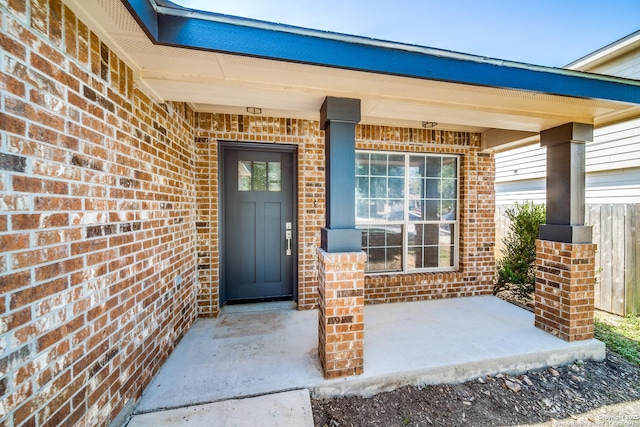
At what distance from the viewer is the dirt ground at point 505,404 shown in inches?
75.5

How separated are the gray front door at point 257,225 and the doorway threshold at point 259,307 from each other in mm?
86

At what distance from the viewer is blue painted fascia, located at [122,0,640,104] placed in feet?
4.98

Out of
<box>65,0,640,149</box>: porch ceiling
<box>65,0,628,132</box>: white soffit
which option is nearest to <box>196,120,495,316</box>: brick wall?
<box>65,0,640,149</box>: porch ceiling

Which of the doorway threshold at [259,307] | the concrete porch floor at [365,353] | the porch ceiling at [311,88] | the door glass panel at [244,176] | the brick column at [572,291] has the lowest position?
the concrete porch floor at [365,353]

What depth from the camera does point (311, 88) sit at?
2.09m

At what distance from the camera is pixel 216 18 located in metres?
1.54

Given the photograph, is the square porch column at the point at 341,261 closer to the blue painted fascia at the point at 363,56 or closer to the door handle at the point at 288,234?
the blue painted fascia at the point at 363,56

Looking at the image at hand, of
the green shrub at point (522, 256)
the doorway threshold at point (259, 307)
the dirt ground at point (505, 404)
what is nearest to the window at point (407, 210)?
the green shrub at point (522, 256)

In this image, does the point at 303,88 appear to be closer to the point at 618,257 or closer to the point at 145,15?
the point at 145,15

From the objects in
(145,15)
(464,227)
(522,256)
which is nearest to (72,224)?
(145,15)

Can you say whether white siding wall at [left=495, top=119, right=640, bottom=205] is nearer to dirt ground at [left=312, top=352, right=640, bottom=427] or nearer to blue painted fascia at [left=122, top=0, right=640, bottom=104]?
blue painted fascia at [left=122, top=0, right=640, bottom=104]

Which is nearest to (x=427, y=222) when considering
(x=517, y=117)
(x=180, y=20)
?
(x=517, y=117)

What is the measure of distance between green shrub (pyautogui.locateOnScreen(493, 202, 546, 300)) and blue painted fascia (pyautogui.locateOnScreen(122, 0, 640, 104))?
235 centimetres

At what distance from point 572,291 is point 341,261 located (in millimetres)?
2532
